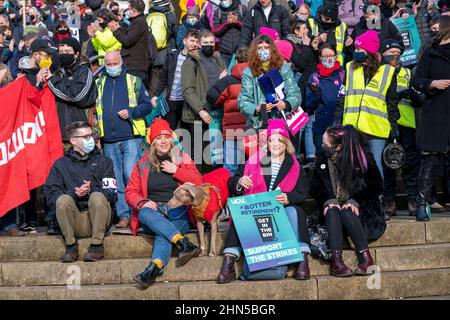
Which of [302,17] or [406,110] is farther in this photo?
[302,17]

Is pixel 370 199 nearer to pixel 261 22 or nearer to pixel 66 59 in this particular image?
pixel 66 59

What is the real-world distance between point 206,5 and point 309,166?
467cm

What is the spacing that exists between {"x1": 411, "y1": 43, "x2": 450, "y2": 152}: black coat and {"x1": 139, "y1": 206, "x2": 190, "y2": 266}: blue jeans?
2866mm

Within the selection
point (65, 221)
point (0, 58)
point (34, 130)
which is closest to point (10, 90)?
point (34, 130)

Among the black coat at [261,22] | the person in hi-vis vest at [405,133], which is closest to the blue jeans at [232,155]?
the person in hi-vis vest at [405,133]

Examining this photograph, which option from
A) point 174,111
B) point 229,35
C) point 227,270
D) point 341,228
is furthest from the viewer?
point 229,35

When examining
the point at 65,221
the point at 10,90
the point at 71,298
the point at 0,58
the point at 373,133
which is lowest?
the point at 71,298

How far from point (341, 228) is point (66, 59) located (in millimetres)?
4078

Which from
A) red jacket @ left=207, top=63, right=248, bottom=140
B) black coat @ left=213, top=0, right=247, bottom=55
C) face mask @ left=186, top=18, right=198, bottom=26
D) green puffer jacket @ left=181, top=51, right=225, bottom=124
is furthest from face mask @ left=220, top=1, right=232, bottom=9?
red jacket @ left=207, top=63, right=248, bottom=140

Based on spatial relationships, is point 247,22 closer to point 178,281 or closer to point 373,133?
point 373,133

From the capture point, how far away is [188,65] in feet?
40.1

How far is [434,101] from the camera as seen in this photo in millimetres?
10875

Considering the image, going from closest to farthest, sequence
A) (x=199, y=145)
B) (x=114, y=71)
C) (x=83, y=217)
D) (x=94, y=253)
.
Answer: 1. (x=94, y=253)
2. (x=83, y=217)
3. (x=114, y=71)
4. (x=199, y=145)

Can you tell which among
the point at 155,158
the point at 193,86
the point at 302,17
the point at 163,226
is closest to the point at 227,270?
the point at 163,226
